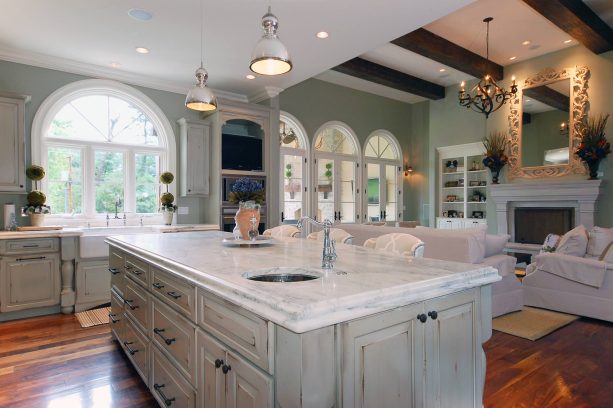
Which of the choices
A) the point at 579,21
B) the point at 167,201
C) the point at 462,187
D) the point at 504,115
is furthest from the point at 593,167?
the point at 167,201

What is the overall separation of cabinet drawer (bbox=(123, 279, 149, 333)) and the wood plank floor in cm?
47

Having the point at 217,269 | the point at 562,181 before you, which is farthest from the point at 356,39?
the point at 562,181

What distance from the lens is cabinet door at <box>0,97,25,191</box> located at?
3971 mm

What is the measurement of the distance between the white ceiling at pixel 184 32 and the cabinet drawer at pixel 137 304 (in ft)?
7.80

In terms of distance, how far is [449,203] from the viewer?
8.20 meters

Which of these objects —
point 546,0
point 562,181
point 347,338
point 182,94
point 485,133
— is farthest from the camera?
point 485,133

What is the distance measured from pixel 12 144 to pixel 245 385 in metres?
4.29

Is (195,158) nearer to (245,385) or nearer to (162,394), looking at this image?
(162,394)

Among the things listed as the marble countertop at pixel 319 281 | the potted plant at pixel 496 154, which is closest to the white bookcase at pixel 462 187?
the potted plant at pixel 496 154

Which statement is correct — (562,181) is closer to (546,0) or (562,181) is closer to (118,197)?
(546,0)

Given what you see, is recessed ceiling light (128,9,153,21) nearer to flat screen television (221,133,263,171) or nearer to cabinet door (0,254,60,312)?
flat screen television (221,133,263,171)

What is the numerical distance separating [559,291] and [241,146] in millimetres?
4373

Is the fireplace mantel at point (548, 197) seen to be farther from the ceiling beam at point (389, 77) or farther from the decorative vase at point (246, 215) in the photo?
the decorative vase at point (246, 215)

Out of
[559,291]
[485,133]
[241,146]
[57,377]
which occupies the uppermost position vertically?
[485,133]
